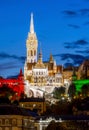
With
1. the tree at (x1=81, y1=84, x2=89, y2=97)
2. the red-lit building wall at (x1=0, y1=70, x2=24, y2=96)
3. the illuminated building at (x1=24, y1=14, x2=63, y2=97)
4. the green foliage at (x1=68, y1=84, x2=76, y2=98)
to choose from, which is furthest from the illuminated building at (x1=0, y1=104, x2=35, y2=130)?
the illuminated building at (x1=24, y1=14, x2=63, y2=97)

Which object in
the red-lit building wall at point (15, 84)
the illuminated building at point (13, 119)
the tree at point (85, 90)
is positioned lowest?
the illuminated building at point (13, 119)

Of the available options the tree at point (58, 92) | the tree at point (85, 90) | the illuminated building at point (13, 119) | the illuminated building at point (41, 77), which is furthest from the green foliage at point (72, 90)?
the illuminated building at point (13, 119)

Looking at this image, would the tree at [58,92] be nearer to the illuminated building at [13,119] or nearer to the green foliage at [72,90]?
the green foliage at [72,90]

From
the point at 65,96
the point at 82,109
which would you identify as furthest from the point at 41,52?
the point at 82,109

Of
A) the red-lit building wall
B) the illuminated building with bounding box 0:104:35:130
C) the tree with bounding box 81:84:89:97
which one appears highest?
the red-lit building wall

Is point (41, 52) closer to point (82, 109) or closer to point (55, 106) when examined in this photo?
point (55, 106)

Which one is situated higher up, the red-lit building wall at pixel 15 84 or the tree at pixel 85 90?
the red-lit building wall at pixel 15 84

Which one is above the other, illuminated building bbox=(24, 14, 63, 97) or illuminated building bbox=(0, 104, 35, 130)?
illuminated building bbox=(24, 14, 63, 97)

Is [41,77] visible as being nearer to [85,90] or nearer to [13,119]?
[85,90]

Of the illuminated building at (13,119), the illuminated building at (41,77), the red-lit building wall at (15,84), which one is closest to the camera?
the illuminated building at (13,119)

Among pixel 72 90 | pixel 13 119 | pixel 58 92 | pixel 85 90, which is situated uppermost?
pixel 72 90

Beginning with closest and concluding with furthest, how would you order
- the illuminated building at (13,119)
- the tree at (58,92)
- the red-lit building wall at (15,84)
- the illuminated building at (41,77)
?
1. the illuminated building at (13,119)
2. the tree at (58,92)
3. the red-lit building wall at (15,84)
4. the illuminated building at (41,77)

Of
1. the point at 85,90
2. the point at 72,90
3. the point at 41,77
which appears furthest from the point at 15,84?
the point at 85,90

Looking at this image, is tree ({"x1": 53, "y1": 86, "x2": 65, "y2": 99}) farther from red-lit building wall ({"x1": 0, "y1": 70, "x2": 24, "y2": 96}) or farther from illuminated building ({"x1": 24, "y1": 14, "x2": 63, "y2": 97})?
red-lit building wall ({"x1": 0, "y1": 70, "x2": 24, "y2": 96})
